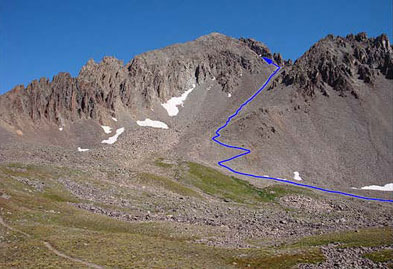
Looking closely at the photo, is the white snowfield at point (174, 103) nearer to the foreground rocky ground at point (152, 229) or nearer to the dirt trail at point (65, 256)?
the foreground rocky ground at point (152, 229)

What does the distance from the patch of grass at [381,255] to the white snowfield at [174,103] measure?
138 meters

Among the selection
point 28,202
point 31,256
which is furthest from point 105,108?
point 31,256

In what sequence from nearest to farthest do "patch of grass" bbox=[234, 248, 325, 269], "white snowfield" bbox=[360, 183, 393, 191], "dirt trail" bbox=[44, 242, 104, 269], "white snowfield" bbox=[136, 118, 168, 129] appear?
"dirt trail" bbox=[44, 242, 104, 269]
"patch of grass" bbox=[234, 248, 325, 269]
"white snowfield" bbox=[360, 183, 393, 191]
"white snowfield" bbox=[136, 118, 168, 129]

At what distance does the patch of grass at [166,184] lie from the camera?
7125cm

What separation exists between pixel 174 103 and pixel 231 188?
10002 cm

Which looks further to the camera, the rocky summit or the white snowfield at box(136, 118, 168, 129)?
the white snowfield at box(136, 118, 168, 129)

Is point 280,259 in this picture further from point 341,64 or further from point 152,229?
point 341,64

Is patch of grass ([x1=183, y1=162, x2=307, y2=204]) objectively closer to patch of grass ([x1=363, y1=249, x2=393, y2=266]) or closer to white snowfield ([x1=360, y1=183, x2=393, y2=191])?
white snowfield ([x1=360, y1=183, x2=393, y2=191])

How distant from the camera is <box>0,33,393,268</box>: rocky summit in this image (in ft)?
105

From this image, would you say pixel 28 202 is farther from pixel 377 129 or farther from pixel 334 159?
pixel 377 129

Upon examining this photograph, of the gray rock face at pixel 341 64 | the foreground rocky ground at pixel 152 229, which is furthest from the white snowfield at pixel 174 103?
the foreground rocky ground at pixel 152 229

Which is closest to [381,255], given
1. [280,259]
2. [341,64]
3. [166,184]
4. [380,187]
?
[280,259]

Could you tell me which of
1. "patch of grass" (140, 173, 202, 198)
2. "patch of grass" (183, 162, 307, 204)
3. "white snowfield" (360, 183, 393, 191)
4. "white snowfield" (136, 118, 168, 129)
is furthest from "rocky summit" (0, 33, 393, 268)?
"white snowfield" (136, 118, 168, 129)

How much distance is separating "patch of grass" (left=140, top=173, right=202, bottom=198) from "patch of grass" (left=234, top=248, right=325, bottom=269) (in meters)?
40.5
